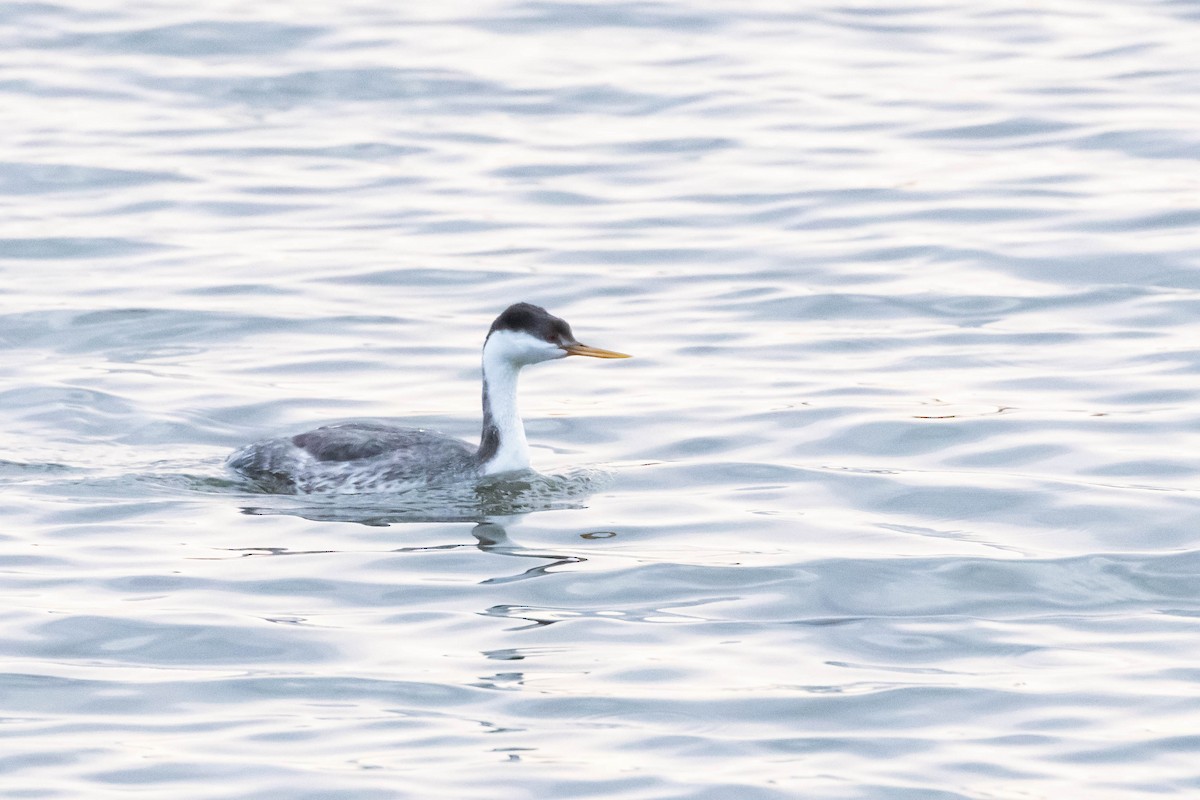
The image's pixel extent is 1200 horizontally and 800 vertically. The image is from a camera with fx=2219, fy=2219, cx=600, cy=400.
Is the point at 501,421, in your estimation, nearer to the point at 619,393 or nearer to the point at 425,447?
the point at 425,447

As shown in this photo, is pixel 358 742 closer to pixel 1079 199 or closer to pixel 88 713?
pixel 88 713

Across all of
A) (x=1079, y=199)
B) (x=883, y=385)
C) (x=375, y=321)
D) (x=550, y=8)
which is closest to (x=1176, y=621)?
(x=883, y=385)

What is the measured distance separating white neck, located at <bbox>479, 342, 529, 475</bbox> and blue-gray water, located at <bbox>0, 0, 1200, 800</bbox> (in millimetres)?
350

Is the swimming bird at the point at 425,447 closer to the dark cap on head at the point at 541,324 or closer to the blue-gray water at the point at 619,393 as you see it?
the dark cap on head at the point at 541,324

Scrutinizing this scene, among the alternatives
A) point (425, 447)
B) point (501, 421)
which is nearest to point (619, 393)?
point (501, 421)

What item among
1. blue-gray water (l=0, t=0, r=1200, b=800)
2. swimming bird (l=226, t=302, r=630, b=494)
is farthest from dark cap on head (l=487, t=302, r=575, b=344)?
blue-gray water (l=0, t=0, r=1200, b=800)

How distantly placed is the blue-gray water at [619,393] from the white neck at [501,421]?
0.35 m

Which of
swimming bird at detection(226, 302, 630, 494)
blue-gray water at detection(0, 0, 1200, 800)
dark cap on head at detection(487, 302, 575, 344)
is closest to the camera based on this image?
blue-gray water at detection(0, 0, 1200, 800)

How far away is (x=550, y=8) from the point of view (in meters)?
27.0

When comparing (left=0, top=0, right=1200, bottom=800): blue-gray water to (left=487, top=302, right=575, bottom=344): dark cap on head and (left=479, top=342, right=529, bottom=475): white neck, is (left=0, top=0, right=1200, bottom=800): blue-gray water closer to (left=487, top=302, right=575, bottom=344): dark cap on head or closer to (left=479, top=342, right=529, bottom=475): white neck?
(left=479, top=342, right=529, bottom=475): white neck

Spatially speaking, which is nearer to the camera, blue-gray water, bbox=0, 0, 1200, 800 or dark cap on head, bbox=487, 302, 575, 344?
blue-gray water, bbox=0, 0, 1200, 800

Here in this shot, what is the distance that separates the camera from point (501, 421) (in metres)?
13.3

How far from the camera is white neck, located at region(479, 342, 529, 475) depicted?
13172 millimetres

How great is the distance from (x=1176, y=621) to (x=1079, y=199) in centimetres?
992
